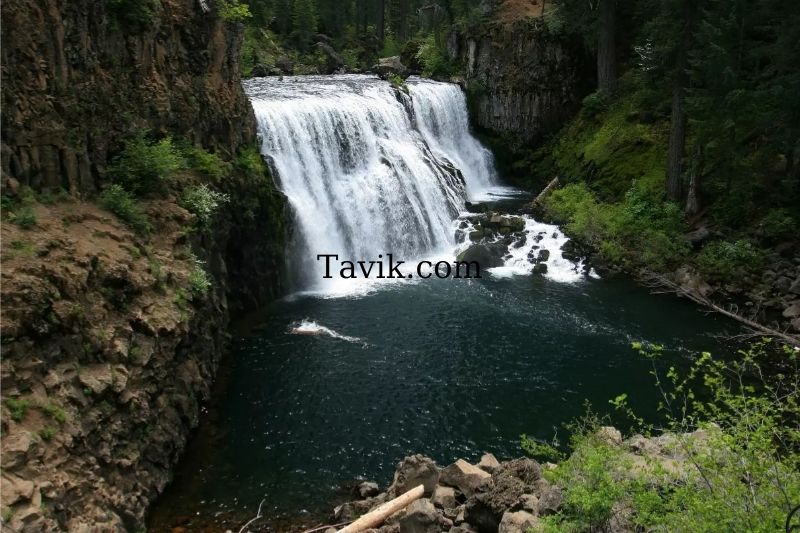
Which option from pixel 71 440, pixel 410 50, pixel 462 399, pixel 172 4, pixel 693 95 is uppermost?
pixel 410 50

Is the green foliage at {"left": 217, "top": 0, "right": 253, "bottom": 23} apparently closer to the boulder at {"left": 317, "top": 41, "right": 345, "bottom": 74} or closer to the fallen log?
the fallen log

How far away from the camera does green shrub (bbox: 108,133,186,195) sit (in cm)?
1481

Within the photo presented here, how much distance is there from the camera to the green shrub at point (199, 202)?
16062 mm

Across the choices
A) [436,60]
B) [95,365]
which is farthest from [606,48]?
[95,365]

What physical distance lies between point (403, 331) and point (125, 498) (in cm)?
1071

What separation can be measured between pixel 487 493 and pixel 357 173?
65.9 ft

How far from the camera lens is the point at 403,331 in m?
19.8

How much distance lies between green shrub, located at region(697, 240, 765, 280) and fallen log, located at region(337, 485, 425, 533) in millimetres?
17037

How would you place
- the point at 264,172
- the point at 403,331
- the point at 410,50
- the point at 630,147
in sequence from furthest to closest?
the point at 410,50
the point at 630,147
the point at 264,172
the point at 403,331

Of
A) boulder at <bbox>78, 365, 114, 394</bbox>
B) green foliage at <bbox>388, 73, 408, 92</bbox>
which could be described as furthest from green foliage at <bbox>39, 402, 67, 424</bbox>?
green foliage at <bbox>388, 73, 408, 92</bbox>

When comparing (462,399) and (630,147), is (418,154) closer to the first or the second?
(630,147)

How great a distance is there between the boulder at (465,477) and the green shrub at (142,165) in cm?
1033

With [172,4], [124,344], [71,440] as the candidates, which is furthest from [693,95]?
[71,440]

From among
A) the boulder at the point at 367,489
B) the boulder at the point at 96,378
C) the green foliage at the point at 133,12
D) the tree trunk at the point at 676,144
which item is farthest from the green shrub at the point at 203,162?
the tree trunk at the point at 676,144
